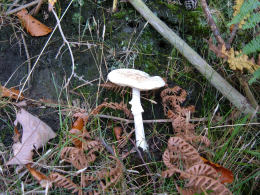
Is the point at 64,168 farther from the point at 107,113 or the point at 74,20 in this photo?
the point at 74,20

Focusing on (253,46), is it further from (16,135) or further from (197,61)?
(16,135)

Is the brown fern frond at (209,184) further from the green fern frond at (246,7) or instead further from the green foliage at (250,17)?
the green fern frond at (246,7)

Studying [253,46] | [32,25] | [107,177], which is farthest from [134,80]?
[32,25]

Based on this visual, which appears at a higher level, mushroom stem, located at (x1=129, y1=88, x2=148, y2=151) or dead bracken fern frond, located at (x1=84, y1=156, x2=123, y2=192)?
mushroom stem, located at (x1=129, y1=88, x2=148, y2=151)

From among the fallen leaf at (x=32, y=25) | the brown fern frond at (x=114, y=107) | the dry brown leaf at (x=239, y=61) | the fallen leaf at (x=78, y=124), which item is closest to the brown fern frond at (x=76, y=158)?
the fallen leaf at (x=78, y=124)

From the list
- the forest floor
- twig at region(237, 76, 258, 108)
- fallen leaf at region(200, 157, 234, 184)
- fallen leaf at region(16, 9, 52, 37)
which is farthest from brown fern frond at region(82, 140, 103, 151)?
twig at region(237, 76, 258, 108)

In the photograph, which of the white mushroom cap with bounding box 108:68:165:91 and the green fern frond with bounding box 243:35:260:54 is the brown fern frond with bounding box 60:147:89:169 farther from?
the green fern frond with bounding box 243:35:260:54

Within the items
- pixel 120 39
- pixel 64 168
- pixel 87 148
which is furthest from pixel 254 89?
pixel 64 168
